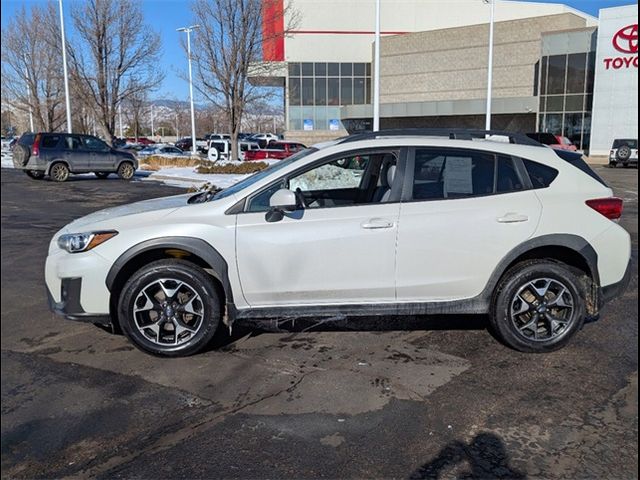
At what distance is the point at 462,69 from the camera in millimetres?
50312

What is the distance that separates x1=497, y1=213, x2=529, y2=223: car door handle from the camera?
4520mm

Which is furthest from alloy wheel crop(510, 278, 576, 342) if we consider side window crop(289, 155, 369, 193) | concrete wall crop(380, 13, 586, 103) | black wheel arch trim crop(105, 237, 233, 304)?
concrete wall crop(380, 13, 586, 103)

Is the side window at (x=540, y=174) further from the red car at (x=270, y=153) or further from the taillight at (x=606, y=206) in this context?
the red car at (x=270, y=153)

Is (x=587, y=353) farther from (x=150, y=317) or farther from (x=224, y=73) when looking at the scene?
(x=224, y=73)

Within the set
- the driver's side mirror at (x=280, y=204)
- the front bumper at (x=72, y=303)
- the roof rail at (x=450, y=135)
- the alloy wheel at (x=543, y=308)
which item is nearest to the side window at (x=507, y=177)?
the roof rail at (x=450, y=135)

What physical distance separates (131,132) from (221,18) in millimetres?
75733

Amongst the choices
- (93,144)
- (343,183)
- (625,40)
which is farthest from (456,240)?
(625,40)

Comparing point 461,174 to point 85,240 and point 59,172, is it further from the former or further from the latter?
point 59,172

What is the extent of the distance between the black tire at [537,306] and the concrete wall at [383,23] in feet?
155

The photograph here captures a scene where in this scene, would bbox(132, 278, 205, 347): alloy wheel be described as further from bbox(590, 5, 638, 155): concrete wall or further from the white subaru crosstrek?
bbox(590, 5, 638, 155): concrete wall

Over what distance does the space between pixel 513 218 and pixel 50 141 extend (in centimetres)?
1936

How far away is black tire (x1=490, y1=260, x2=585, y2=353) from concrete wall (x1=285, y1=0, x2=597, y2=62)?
4729 centimetres

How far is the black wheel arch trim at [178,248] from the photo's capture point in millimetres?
4328

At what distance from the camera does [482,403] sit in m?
3.73
